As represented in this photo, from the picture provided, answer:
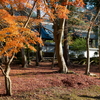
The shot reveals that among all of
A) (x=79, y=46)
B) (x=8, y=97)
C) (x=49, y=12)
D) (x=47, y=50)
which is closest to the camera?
(x=8, y=97)

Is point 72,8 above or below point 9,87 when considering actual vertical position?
above

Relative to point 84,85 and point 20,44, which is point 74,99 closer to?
point 84,85

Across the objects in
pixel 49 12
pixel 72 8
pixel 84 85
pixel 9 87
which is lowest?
pixel 84 85

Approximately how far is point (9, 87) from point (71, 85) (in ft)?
10.2

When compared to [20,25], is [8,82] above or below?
below

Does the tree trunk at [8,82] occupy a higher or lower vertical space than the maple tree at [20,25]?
lower

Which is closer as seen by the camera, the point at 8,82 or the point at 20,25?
the point at 8,82

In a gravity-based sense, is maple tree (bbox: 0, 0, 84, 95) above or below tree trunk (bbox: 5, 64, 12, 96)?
above

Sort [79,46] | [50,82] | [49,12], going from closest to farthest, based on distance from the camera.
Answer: [50,82] → [49,12] → [79,46]

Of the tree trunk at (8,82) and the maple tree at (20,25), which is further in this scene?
the tree trunk at (8,82)

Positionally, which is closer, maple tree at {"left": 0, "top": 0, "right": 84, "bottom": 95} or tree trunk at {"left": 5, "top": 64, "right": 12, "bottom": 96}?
maple tree at {"left": 0, "top": 0, "right": 84, "bottom": 95}

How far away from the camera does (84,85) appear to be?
21.8 ft

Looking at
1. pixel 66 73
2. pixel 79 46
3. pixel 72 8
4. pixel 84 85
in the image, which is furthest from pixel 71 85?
pixel 79 46

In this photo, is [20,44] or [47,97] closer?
[20,44]
